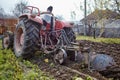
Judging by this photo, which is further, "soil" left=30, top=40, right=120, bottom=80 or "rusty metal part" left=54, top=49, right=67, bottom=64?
"rusty metal part" left=54, top=49, right=67, bottom=64

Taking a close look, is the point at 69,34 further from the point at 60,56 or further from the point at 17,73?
the point at 17,73

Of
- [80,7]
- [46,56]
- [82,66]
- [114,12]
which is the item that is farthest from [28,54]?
[80,7]

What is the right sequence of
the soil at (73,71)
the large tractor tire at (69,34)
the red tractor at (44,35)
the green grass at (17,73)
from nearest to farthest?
the green grass at (17,73) → the soil at (73,71) → the red tractor at (44,35) → the large tractor tire at (69,34)

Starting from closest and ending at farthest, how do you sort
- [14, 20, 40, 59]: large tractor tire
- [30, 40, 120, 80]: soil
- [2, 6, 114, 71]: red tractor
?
[30, 40, 120, 80]: soil, [2, 6, 114, 71]: red tractor, [14, 20, 40, 59]: large tractor tire

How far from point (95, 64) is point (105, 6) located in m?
12.5

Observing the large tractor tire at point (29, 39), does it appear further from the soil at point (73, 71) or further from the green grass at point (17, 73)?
the green grass at point (17, 73)

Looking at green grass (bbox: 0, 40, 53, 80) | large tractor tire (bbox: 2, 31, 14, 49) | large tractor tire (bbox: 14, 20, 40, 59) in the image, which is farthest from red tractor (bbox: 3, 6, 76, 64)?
large tractor tire (bbox: 2, 31, 14, 49)

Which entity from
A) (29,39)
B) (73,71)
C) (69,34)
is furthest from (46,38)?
(73,71)

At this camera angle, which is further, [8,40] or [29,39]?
[8,40]

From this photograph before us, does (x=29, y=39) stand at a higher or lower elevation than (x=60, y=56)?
higher

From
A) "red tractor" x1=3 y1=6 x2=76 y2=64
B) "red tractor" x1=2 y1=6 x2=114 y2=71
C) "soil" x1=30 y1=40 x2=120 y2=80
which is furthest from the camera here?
"red tractor" x1=3 y1=6 x2=76 y2=64

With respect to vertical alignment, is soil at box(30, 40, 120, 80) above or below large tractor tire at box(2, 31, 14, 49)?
below

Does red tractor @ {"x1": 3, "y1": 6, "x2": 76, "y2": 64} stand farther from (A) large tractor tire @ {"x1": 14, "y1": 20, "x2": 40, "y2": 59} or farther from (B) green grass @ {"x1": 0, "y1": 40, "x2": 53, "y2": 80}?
(B) green grass @ {"x1": 0, "y1": 40, "x2": 53, "y2": 80}

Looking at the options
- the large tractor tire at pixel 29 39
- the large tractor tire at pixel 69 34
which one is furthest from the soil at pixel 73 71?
the large tractor tire at pixel 69 34
